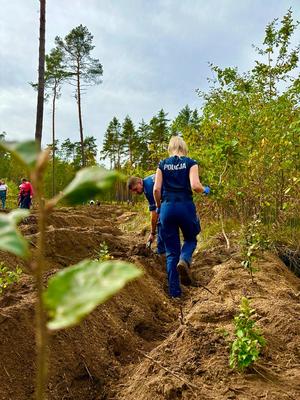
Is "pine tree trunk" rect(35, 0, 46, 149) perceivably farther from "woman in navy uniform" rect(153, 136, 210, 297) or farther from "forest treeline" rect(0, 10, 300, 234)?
"woman in navy uniform" rect(153, 136, 210, 297)

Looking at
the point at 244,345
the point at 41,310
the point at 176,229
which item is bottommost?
the point at 244,345

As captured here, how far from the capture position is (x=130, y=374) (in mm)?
3105

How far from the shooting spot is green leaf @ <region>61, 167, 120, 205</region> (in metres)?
0.49

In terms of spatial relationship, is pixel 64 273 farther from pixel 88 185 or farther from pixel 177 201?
pixel 177 201

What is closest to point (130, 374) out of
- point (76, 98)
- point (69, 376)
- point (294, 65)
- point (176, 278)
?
point (69, 376)

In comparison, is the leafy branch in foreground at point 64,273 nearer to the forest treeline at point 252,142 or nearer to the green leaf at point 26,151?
the green leaf at point 26,151

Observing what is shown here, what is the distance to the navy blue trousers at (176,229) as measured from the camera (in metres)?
4.78

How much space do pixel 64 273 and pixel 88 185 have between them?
97 mm

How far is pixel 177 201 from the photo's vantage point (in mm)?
4781

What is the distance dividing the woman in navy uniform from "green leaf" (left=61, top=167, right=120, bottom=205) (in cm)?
405

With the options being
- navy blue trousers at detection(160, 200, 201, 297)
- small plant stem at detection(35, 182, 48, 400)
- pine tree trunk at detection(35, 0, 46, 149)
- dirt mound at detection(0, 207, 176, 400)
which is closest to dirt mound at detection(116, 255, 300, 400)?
dirt mound at detection(0, 207, 176, 400)

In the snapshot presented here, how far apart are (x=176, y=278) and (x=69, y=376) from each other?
216 cm

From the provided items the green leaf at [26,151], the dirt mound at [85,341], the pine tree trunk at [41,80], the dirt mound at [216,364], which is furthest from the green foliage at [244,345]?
the pine tree trunk at [41,80]

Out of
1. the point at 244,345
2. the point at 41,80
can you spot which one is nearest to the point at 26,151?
the point at 244,345
